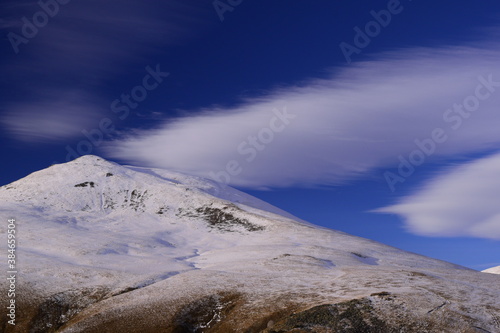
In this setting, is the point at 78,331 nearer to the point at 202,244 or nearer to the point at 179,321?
the point at 179,321

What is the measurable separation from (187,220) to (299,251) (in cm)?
2995

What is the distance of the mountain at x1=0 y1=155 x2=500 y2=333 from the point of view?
28.8 metres

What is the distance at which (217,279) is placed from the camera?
38625 mm

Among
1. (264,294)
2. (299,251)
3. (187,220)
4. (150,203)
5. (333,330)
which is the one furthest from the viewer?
(150,203)

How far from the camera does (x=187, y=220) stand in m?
84.0

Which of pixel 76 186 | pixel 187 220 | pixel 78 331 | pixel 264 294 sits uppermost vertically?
pixel 76 186

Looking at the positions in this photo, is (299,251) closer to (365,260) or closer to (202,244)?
(365,260)

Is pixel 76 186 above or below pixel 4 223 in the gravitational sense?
above

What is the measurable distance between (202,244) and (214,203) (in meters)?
19.6

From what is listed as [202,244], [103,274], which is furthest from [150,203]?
[103,274]

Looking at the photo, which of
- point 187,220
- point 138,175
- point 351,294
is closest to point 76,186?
point 138,175

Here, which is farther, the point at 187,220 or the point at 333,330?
the point at 187,220

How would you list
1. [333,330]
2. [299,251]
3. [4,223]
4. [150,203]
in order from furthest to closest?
1. [150,203]
2. [4,223]
3. [299,251]
4. [333,330]

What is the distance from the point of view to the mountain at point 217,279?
2875cm
